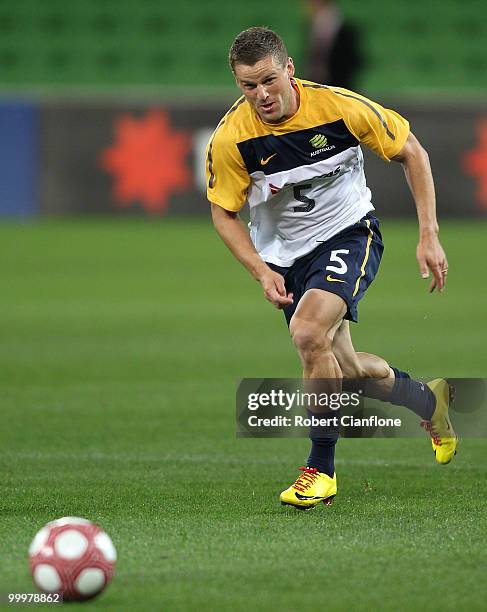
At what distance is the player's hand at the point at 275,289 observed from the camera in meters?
5.54

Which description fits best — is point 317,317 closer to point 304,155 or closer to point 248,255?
point 248,255

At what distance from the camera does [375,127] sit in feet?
18.9

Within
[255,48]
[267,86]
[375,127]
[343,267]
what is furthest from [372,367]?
[255,48]

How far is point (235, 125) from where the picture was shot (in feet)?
19.0

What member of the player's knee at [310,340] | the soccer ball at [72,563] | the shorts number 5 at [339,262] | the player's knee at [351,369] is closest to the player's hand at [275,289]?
the player's knee at [310,340]

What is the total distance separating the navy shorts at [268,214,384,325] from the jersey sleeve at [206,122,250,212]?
0.44 metres

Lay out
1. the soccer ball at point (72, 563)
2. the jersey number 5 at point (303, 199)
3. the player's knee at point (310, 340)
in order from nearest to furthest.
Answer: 1. the soccer ball at point (72, 563)
2. the player's knee at point (310, 340)
3. the jersey number 5 at point (303, 199)

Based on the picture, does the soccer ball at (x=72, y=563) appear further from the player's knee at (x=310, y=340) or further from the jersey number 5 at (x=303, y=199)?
the jersey number 5 at (x=303, y=199)

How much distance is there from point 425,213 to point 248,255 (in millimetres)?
797

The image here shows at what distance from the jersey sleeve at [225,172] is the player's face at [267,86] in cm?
21

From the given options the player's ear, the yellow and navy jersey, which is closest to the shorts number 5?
the yellow and navy jersey

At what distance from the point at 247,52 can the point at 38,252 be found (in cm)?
1126

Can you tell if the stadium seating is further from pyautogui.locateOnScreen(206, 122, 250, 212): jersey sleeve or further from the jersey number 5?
pyautogui.locateOnScreen(206, 122, 250, 212): jersey sleeve

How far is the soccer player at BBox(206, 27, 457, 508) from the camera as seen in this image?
220 inches
